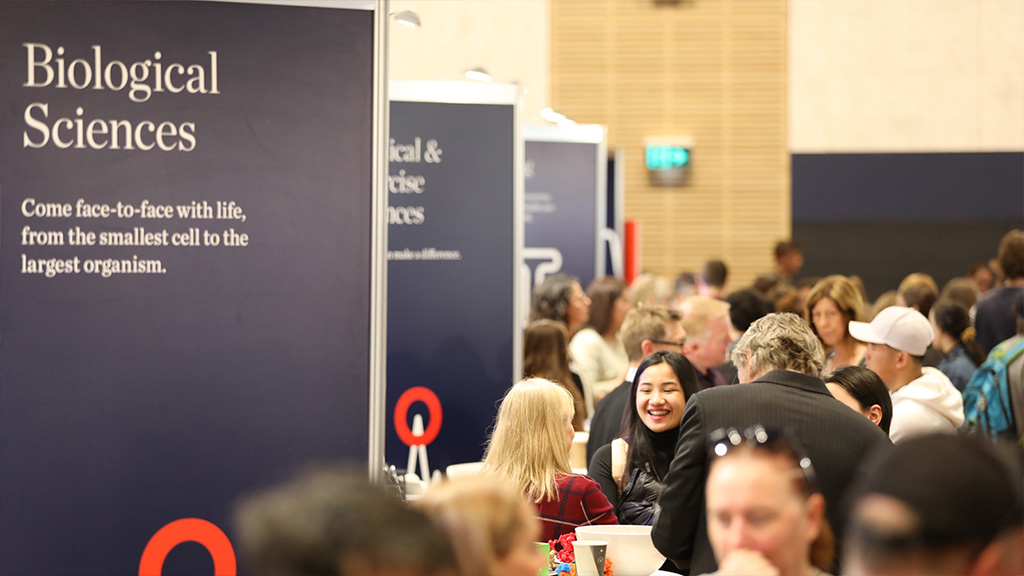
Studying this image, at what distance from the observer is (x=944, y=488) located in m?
1.19

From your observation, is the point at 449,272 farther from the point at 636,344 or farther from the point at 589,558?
the point at 589,558

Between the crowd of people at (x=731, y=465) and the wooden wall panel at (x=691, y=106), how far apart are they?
19.6 feet

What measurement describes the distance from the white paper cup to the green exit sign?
9.99 metres

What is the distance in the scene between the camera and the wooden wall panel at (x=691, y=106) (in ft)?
39.8

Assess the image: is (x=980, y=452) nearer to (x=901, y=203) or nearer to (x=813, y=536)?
(x=813, y=536)

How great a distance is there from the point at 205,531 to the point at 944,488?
82.0 inches

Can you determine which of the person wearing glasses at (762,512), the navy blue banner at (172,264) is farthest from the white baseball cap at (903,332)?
the person wearing glasses at (762,512)

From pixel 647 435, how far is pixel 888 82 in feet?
31.8

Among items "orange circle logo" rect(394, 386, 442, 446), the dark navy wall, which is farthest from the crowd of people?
the dark navy wall

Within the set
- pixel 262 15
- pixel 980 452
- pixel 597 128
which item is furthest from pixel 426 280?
pixel 980 452

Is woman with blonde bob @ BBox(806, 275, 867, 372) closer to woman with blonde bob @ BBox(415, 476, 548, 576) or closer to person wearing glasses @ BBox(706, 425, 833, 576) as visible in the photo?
person wearing glasses @ BBox(706, 425, 833, 576)

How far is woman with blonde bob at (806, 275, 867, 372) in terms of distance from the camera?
4.56 metres

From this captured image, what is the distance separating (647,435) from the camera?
3.33m

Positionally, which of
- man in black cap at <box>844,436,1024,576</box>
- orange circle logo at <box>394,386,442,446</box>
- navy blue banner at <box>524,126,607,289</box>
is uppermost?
navy blue banner at <box>524,126,607,289</box>
